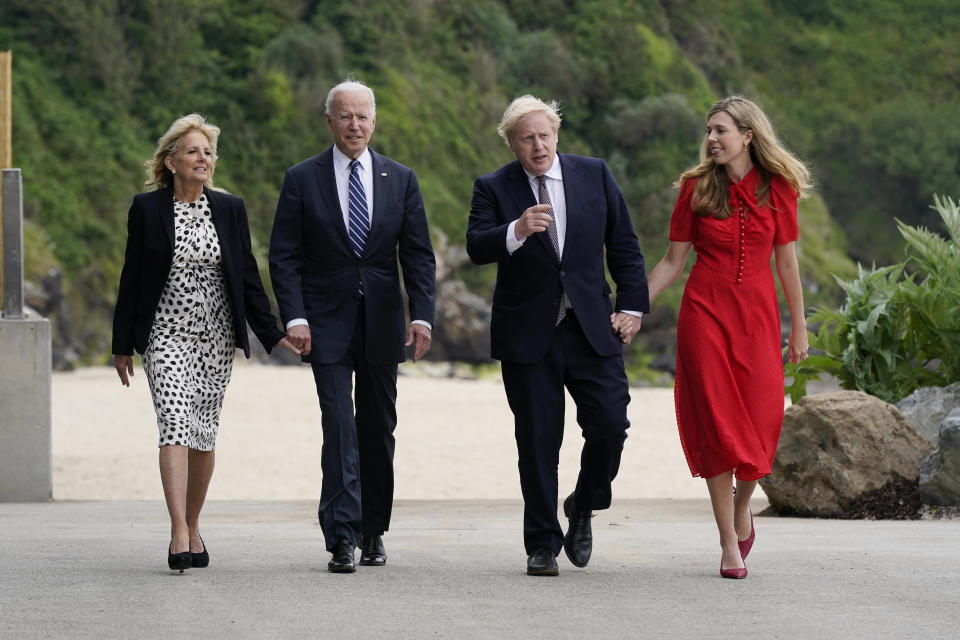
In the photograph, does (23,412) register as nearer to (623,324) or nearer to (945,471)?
(623,324)

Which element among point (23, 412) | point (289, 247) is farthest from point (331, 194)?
point (23, 412)

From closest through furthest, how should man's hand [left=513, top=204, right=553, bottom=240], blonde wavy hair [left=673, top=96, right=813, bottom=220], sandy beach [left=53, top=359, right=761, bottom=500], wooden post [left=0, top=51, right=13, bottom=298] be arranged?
man's hand [left=513, top=204, right=553, bottom=240], blonde wavy hair [left=673, top=96, right=813, bottom=220], wooden post [left=0, top=51, right=13, bottom=298], sandy beach [left=53, top=359, right=761, bottom=500]

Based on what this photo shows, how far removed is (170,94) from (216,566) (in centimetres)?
3717

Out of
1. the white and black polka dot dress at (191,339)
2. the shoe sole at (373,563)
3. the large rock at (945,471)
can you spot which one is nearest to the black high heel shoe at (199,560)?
the white and black polka dot dress at (191,339)

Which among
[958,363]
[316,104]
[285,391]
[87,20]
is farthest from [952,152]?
[958,363]

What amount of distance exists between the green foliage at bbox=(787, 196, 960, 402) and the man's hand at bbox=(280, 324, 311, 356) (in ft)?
15.6

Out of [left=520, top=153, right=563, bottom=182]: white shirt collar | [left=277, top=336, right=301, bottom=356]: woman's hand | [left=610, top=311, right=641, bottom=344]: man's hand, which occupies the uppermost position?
[left=520, top=153, right=563, bottom=182]: white shirt collar

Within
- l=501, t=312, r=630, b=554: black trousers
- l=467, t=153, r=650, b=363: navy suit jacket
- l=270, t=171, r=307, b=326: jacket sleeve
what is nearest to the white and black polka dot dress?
l=270, t=171, r=307, b=326: jacket sleeve

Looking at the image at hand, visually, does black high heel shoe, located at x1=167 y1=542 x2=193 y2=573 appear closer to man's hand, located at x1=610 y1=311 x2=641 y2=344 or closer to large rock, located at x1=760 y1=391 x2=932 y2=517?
man's hand, located at x1=610 y1=311 x2=641 y2=344

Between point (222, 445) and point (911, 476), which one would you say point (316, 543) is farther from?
point (222, 445)

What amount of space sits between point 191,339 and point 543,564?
1.69m

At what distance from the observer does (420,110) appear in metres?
43.9

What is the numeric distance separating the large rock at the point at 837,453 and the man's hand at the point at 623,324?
9.84 feet

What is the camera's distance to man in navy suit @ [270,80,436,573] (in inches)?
241
